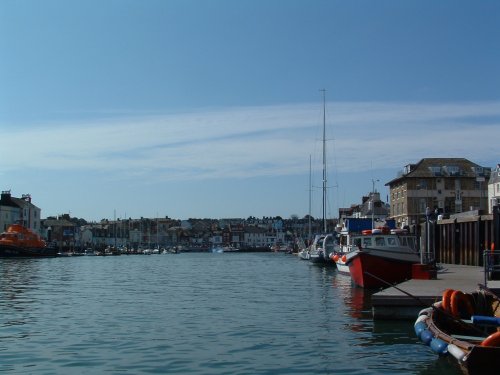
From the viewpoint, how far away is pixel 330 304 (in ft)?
102

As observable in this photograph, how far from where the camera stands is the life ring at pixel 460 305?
19.5 m

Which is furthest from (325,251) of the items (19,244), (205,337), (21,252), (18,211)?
(18,211)

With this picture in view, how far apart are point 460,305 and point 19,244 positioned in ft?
322

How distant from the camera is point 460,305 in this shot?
64.4ft

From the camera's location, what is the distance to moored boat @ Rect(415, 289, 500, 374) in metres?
13.7

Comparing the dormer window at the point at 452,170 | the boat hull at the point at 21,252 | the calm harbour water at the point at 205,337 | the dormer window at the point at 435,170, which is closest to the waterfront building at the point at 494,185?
the dormer window at the point at 452,170

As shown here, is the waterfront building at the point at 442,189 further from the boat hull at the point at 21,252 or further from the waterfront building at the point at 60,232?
the waterfront building at the point at 60,232

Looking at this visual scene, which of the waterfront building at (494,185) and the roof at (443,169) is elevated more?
the roof at (443,169)

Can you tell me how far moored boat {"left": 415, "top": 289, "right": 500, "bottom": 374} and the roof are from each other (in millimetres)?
82162

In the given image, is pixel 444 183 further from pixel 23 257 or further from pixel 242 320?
pixel 242 320

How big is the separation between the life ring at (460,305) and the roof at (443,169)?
8274cm

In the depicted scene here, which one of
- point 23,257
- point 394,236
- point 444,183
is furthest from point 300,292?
point 23,257

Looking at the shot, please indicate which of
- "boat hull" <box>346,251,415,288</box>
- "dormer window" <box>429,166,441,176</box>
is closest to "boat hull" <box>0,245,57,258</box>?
"dormer window" <box>429,166,441,176</box>

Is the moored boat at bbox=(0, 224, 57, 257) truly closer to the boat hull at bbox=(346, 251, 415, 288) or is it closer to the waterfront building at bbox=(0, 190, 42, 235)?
the waterfront building at bbox=(0, 190, 42, 235)
